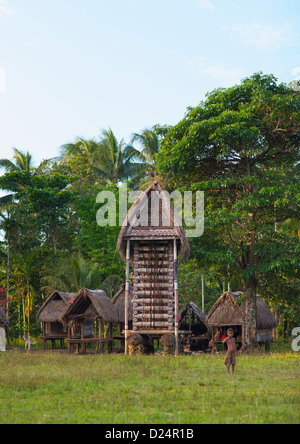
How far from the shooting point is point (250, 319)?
2403 centimetres

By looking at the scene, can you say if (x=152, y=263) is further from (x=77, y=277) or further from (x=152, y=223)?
(x=77, y=277)

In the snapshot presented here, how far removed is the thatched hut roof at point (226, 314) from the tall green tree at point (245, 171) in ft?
9.95

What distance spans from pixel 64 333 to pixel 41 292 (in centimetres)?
898

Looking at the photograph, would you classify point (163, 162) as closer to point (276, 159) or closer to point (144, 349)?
point (276, 159)

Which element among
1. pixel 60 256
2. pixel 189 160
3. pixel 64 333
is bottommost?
pixel 64 333

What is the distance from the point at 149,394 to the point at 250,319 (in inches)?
581

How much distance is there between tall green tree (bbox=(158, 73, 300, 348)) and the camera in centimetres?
2217

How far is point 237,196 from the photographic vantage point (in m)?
24.1

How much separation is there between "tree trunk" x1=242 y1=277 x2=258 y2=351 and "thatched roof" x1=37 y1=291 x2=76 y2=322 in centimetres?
1130

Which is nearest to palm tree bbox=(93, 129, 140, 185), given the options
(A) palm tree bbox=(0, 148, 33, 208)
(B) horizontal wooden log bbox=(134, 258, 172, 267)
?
(A) palm tree bbox=(0, 148, 33, 208)

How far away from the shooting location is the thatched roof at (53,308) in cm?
3146

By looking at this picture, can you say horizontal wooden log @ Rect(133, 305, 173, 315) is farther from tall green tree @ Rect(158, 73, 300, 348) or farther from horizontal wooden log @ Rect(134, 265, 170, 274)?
tall green tree @ Rect(158, 73, 300, 348)
